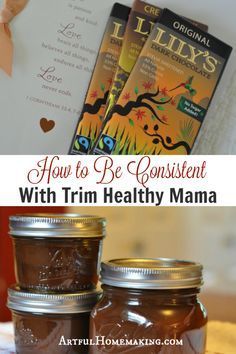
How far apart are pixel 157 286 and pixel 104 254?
0.37 metres

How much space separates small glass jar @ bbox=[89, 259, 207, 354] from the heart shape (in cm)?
26

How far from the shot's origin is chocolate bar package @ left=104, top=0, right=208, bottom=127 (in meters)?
0.84

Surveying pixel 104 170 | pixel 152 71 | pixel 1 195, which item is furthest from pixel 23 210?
pixel 152 71

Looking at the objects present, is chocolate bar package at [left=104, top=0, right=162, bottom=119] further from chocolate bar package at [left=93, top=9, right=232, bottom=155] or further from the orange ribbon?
the orange ribbon

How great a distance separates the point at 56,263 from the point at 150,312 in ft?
0.47

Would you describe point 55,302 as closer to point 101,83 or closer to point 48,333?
point 48,333

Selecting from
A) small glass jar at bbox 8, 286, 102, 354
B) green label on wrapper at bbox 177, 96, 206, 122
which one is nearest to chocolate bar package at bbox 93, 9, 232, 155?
green label on wrapper at bbox 177, 96, 206, 122

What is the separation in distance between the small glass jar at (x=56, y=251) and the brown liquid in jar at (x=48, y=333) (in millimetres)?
39

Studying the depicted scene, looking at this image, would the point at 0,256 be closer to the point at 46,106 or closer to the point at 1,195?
the point at 1,195

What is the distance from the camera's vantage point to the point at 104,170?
2.81 ft

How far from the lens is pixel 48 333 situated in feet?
2.46

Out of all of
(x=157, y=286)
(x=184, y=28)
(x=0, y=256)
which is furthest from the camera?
(x=0, y=256)

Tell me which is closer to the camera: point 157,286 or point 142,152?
point 157,286

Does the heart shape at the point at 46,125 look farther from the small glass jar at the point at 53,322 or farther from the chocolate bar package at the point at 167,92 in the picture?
the small glass jar at the point at 53,322
